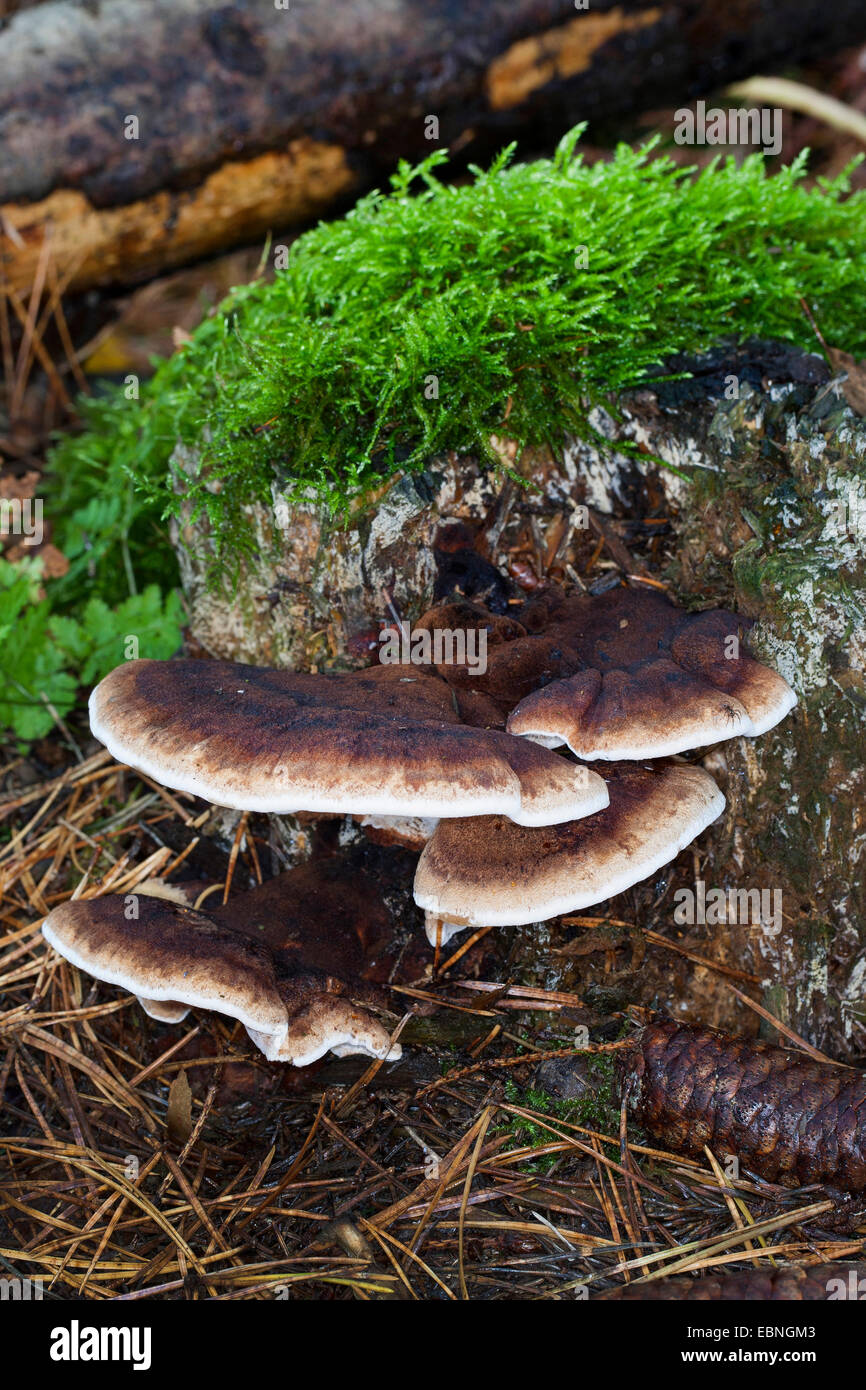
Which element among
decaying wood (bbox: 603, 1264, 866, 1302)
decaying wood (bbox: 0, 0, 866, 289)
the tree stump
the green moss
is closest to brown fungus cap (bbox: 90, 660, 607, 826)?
the tree stump

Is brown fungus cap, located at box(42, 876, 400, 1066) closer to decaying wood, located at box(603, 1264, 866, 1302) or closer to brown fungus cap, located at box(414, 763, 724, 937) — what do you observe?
brown fungus cap, located at box(414, 763, 724, 937)

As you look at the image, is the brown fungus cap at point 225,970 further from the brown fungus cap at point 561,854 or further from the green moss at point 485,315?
the green moss at point 485,315

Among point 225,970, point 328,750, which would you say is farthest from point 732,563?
point 225,970

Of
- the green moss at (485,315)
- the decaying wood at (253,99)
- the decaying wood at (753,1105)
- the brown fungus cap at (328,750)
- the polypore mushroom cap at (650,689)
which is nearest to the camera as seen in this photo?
the brown fungus cap at (328,750)

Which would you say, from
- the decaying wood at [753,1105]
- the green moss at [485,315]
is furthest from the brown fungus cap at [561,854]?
the green moss at [485,315]

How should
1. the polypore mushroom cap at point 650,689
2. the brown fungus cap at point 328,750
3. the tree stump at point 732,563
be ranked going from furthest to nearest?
the tree stump at point 732,563
the polypore mushroom cap at point 650,689
the brown fungus cap at point 328,750
